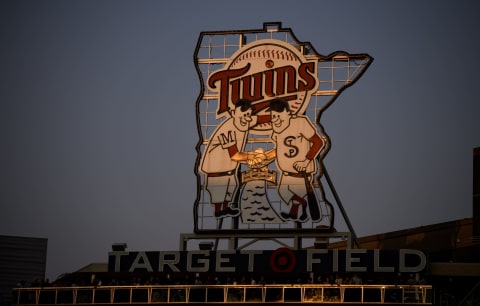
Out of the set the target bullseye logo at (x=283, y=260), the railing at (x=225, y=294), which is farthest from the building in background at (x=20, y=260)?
the target bullseye logo at (x=283, y=260)

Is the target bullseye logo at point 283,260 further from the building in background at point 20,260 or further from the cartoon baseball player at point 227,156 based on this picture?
the building in background at point 20,260

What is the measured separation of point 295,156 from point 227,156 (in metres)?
3.63

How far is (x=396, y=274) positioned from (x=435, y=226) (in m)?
14.6

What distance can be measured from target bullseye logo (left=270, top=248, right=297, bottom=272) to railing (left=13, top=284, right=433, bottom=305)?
3.67m

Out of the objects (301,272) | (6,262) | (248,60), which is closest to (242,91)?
(248,60)

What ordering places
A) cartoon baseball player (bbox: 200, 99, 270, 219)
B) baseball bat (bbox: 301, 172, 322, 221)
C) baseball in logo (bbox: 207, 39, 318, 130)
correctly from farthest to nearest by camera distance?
baseball in logo (bbox: 207, 39, 318, 130), cartoon baseball player (bbox: 200, 99, 270, 219), baseball bat (bbox: 301, 172, 322, 221)

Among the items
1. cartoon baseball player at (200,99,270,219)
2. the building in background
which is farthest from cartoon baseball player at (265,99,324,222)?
the building in background

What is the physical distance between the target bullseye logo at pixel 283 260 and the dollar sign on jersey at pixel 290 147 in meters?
4.95

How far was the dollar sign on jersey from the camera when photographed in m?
60.3

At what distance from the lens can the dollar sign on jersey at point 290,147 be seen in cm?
6031

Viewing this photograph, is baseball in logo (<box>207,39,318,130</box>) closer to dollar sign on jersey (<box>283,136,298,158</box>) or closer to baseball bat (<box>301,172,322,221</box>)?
dollar sign on jersey (<box>283,136,298,158</box>)

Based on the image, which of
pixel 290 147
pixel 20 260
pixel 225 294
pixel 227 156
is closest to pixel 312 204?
pixel 290 147

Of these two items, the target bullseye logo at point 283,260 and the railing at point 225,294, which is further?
the target bullseye logo at point 283,260

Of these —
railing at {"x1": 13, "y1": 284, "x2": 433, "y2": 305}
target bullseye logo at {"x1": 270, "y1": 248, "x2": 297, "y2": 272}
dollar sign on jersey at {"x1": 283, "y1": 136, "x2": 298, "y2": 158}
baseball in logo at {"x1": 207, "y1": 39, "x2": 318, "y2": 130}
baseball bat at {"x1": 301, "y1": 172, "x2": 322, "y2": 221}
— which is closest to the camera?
railing at {"x1": 13, "y1": 284, "x2": 433, "y2": 305}
